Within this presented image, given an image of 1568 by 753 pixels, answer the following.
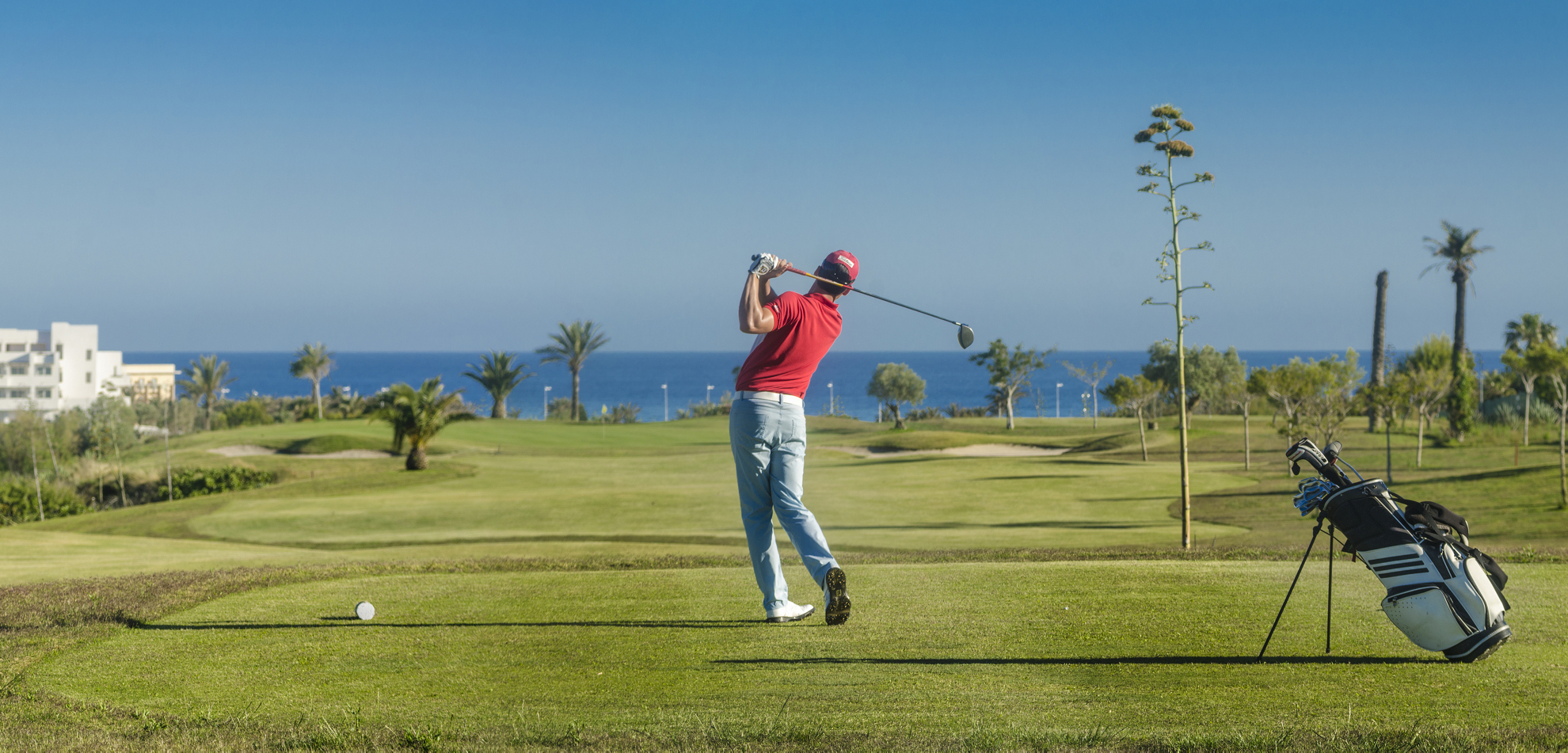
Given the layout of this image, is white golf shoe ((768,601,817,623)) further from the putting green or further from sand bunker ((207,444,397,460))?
sand bunker ((207,444,397,460))

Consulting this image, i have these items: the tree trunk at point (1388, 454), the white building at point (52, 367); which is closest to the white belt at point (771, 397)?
the tree trunk at point (1388, 454)

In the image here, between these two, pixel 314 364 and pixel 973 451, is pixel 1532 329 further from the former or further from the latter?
pixel 314 364

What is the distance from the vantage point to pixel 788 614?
6883 mm

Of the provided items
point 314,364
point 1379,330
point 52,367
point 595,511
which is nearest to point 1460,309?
point 1379,330

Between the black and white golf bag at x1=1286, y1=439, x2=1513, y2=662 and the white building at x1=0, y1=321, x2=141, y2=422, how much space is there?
12509 cm

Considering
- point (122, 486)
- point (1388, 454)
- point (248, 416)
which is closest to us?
point (1388, 454)

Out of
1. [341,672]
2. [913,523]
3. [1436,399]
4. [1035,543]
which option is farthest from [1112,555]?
[1436,399]

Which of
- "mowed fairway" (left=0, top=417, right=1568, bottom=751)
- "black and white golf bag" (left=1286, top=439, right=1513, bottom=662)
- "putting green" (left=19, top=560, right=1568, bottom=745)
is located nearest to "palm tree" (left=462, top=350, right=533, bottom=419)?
"mowed fairway" (left=0, top=417, right=1568, bottom=751)

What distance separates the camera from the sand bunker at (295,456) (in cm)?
4481

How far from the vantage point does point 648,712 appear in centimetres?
501

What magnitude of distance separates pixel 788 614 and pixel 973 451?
43.9 metres

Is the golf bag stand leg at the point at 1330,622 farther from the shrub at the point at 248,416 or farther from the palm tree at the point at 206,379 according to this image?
the palm tree at the point at 206,379

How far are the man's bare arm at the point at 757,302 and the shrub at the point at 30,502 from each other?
30.8 metres

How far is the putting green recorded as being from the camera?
16.0 ft
